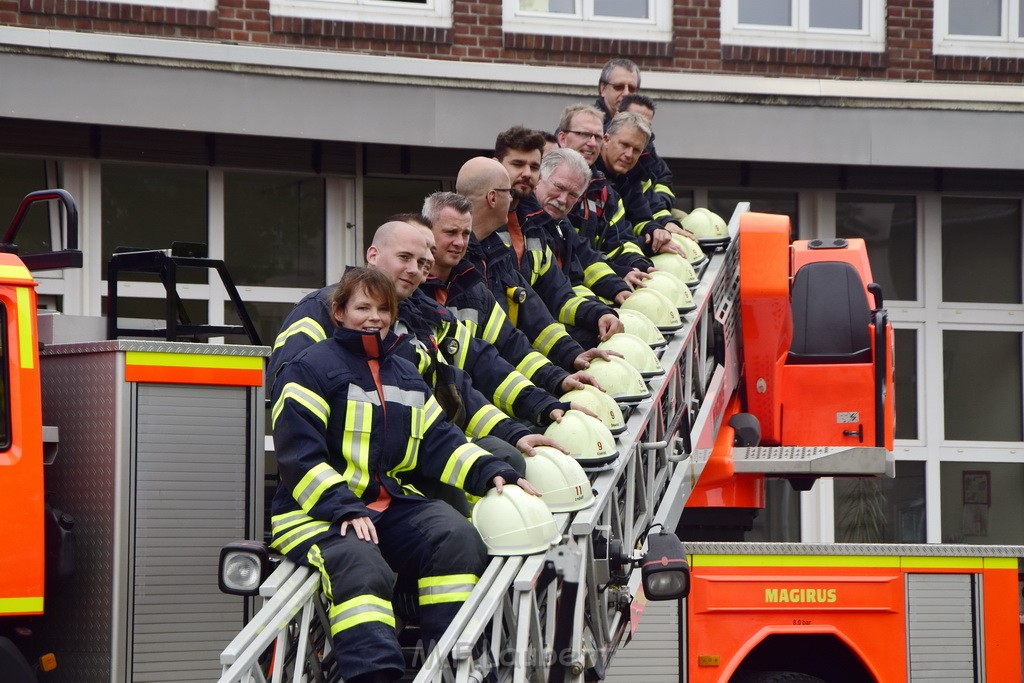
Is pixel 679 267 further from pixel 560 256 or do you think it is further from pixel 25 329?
pixel 25 329

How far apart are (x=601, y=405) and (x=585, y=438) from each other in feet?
1.06

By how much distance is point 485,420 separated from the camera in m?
4.91

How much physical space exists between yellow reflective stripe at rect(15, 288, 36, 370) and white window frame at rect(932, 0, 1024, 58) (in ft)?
31.5

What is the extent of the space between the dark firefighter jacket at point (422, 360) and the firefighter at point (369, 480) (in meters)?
0.12

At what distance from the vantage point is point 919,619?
23.5ft

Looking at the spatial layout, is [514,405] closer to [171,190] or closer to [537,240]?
[537,240]

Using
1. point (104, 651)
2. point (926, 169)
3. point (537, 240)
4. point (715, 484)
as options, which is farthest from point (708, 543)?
point (926, 169)

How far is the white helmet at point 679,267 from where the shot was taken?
7.29m

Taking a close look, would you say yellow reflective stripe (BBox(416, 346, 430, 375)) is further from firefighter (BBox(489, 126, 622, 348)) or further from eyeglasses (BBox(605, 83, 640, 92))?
eyeglasses (BBox(605, 83, 640, 92))

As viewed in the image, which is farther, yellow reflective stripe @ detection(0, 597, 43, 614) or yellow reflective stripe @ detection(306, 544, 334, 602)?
yellow reflective stripe @ detection(0, 597, 43, 614)

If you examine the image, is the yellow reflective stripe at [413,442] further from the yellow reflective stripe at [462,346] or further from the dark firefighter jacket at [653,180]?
the dark firefighter jacket at [653,180]

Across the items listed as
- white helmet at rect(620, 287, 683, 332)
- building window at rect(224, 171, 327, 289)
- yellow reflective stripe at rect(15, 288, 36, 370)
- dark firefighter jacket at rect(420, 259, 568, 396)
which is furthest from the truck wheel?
building window at rect(224, 171, 327, 289)

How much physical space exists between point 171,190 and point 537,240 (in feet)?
17.6

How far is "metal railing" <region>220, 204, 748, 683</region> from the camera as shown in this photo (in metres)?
3.95
